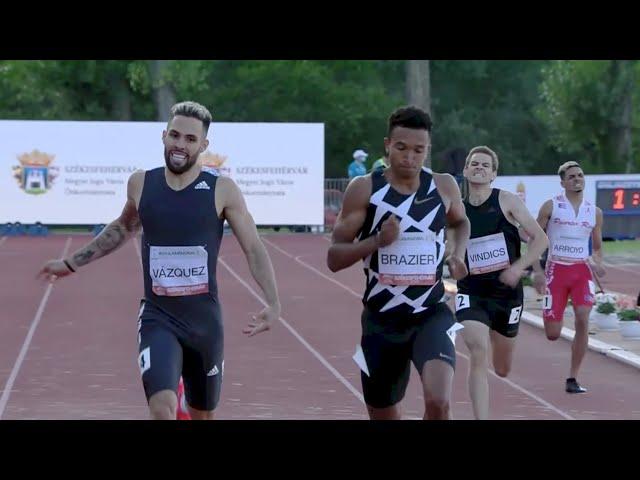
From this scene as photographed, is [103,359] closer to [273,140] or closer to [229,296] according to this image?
[229,296]

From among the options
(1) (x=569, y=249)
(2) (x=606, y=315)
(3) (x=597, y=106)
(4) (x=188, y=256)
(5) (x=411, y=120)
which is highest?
(3) (x=597, y=106)

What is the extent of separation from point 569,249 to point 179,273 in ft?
19.8

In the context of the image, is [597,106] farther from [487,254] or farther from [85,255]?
[85,255]

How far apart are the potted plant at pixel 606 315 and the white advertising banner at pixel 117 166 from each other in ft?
69.9

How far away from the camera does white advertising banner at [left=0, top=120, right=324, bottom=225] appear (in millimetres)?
38438

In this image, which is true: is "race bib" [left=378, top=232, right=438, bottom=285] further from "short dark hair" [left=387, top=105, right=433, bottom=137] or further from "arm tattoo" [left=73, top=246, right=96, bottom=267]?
"arm tattoo" [left=73, top=246, right=96, bottom=267]

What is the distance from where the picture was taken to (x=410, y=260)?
303 inches

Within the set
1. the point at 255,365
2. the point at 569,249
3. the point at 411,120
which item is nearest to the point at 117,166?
the point at 255,365

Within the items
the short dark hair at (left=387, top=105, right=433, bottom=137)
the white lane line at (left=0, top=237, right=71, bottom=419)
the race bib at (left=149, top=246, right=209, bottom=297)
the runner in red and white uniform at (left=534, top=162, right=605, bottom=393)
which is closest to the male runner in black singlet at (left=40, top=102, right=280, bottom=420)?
the race bib at (left=149, top=246, right=209, bottom=297)

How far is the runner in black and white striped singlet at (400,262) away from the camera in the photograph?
25.2 ft

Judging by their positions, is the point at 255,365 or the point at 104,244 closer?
the point at 104,244

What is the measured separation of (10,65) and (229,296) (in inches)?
1308

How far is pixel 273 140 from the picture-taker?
3953cm
